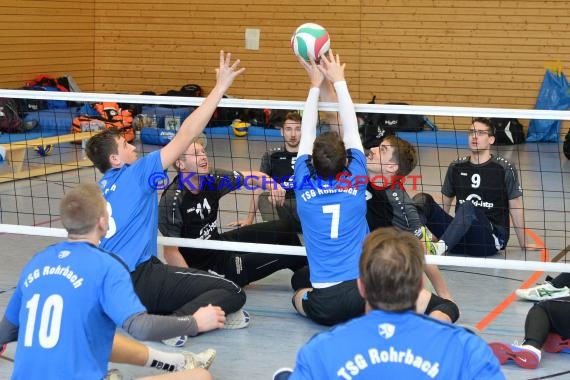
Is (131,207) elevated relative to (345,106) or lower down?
lower down

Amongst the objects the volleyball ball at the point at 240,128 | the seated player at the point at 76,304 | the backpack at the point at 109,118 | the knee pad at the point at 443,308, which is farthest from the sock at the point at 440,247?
the volleyball ball at the point at 240,128

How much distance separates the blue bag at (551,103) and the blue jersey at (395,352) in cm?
1193

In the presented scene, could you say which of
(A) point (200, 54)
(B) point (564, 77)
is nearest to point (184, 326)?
(B) point (564, 77)

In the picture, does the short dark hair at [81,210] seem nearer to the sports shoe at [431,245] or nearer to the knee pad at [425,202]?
the sports shoe at [431,245]

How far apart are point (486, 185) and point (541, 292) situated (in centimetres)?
159

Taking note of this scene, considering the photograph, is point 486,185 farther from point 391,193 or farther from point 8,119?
point 8,119

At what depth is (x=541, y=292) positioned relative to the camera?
5598 millimetres

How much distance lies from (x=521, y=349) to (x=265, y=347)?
1.43 meters

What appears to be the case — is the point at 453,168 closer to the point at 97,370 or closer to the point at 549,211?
the point at 549,211

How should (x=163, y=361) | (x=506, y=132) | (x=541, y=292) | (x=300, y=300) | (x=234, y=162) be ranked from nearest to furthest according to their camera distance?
1. (x=163, y=361)
2. (x=300, y=300)
3. (x=541, y=292)
4. (x=234, y=162)
5. (x=506, y=132)

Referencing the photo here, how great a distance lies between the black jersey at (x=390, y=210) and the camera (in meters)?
A: 5.75

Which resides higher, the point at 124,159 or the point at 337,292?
the point at 124,159

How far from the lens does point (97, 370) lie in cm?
319

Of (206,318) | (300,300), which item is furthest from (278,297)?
(206,318)
